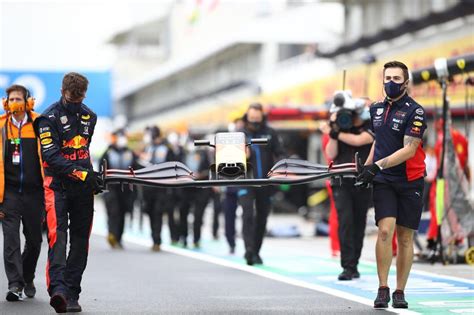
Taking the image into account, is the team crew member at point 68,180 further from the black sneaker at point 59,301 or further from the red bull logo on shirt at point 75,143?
the black sneaker at point 59,301

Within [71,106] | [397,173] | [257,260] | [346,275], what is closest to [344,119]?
[346,275]

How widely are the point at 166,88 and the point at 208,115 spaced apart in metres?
32.5

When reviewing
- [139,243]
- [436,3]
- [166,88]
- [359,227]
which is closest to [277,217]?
[436,3]

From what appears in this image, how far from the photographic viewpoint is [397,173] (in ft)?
33.0

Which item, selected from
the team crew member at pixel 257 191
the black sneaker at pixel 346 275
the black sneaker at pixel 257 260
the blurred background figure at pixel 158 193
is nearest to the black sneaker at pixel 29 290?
the black sneaker at pixel 346 275

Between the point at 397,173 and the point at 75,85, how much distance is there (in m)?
2.77

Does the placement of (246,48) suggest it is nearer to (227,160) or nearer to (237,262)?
(237,262)

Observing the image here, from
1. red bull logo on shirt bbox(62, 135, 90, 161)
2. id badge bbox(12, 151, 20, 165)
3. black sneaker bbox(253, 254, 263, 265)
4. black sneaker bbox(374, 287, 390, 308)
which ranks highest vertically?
red bull logo on shirt bbox(62, 135, 90, 161)

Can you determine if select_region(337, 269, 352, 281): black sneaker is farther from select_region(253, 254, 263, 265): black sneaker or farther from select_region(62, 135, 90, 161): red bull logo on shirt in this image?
select_region(62, 135, 90, 161): red bull logo on shirt

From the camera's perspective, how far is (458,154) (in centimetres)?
1497

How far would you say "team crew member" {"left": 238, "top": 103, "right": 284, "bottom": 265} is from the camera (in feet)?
48.9

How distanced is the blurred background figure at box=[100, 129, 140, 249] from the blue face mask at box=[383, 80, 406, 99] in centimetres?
929

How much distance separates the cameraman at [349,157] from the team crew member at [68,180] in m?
3.93

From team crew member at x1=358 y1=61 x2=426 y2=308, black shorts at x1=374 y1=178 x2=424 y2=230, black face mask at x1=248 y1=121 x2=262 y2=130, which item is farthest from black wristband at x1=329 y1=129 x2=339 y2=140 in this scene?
black shorts at x1=374 y1=178 x2=424 y2=230
